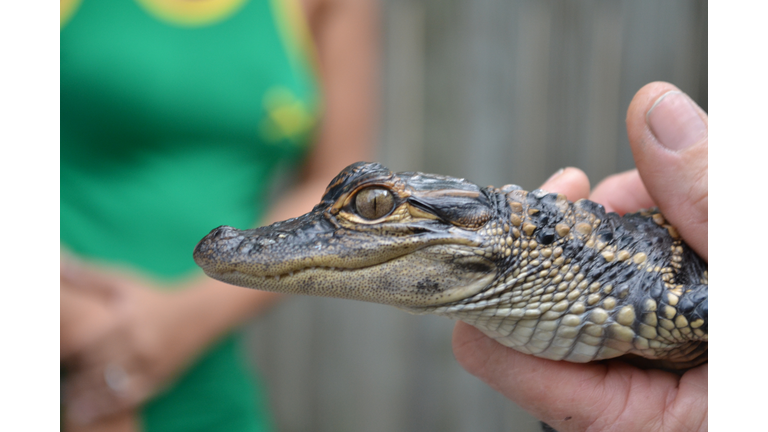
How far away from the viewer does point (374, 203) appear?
28.4 inches

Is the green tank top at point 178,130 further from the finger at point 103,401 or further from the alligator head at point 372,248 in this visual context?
the alligator head at point 372,248

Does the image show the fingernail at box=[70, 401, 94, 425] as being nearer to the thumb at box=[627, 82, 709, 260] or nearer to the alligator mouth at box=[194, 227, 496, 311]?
the alligator mouth at box=[194, 227, 496, 311]

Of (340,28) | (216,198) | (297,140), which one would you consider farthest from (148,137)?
(340,28)

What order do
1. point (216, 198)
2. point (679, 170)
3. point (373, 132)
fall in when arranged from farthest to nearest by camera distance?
point (373, 132)
point (216, 198)
point (679, 170)

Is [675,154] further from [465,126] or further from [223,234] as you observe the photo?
[465,126]

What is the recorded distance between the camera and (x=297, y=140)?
1350 millimetres

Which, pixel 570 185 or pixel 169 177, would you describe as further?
pixel 169 177

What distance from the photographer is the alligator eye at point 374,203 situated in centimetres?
72

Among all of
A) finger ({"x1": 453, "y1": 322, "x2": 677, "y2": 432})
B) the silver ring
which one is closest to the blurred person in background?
the silver ring

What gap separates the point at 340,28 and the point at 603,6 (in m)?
1.02

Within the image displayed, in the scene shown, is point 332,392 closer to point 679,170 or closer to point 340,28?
point 340,28

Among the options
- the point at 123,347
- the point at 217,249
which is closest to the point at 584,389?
the point at 217,249

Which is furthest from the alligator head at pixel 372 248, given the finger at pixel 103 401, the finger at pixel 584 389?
the finger at pixel 103 401

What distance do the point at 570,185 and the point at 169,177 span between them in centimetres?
99
